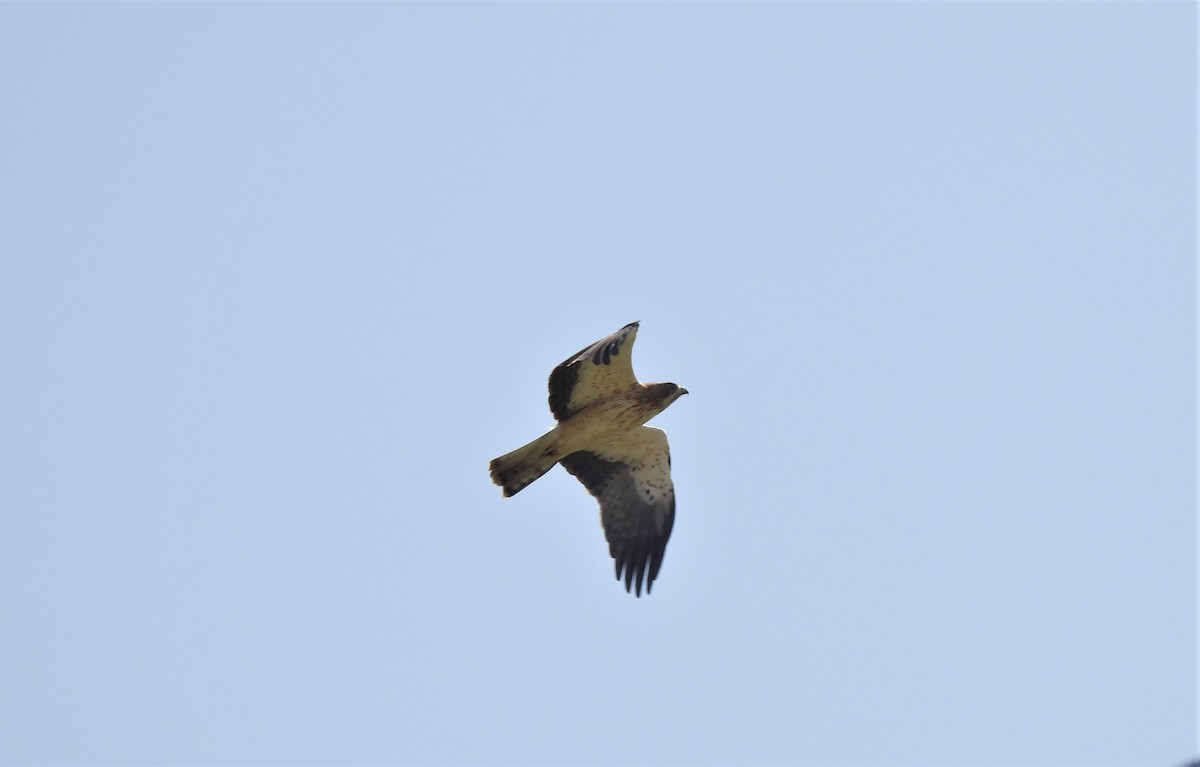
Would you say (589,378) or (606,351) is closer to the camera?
(606,351)

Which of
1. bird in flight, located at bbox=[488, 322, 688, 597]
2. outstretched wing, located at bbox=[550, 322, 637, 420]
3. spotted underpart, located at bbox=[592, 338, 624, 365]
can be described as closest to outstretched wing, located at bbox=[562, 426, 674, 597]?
bird in flight, located at bbox=[488, 322, 688, 597]

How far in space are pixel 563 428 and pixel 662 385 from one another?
0.97 meters

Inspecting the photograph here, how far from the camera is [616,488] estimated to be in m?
12.6

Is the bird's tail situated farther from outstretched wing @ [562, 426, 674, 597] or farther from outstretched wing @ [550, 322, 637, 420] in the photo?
outstretched wing @ [562, 426, 674, 597]

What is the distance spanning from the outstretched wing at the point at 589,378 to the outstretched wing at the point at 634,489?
29.2 inches

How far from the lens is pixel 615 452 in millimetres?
12508

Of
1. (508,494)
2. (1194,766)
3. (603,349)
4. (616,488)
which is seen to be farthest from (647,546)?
(1194,766)

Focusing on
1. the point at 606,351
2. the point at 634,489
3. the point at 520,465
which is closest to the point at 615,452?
the point at 634,489

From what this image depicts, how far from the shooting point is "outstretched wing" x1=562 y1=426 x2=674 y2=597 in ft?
40.1

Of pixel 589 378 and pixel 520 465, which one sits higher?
pixel 589 378

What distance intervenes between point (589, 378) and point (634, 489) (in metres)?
1.55

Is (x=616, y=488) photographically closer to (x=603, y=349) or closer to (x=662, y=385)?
(x=662, y=385)

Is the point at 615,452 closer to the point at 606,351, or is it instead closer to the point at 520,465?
the point at 520,465

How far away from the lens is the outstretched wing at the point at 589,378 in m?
11.1
